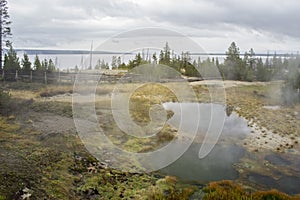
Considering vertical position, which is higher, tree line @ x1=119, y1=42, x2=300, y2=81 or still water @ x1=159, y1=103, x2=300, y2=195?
tree line @ x1=119, y1=42, x2=300, y2=81

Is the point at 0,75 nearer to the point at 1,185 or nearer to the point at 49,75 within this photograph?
the point at 49,75

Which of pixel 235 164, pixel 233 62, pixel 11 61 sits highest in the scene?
pixel 233 62

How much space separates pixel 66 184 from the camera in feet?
30.2

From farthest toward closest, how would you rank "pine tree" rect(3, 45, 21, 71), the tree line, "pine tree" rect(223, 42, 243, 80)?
"pine tree" rect(223, 42, 243, 80) < the tree line < "pine tree" rect(3, 45, 21, 71)

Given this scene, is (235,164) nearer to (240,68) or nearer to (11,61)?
(11,61)

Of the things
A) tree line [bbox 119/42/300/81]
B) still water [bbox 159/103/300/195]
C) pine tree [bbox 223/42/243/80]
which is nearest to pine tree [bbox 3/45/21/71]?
tree line [bbox 119/42/300/81]

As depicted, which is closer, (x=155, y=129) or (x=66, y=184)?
(x=66, y=184)

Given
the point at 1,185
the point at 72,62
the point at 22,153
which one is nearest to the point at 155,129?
the point at 22,153

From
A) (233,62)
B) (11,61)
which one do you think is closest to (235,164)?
(11,61)

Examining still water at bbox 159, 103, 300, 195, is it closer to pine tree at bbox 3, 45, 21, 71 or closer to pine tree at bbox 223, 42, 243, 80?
pine tree at bbox 3, 45, 21, 71

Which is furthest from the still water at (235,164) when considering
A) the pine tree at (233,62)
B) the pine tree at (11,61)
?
the pine tree at (233,62)

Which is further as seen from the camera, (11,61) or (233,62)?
(233,62)

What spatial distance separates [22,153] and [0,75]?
21.6 m

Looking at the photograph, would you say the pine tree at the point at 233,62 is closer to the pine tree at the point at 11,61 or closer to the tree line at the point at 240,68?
the tree line at the point at 240,68
